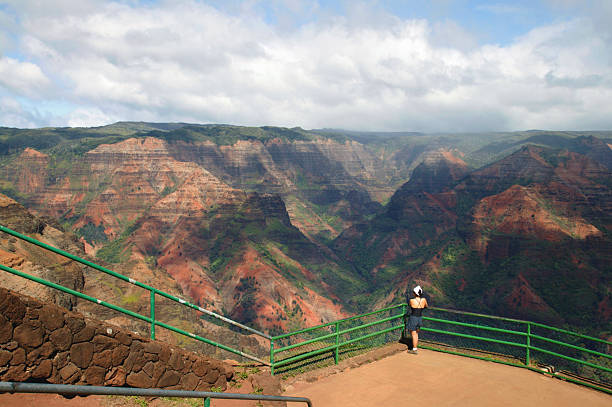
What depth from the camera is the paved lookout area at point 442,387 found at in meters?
10.6

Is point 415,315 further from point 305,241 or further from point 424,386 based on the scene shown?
point 305,241

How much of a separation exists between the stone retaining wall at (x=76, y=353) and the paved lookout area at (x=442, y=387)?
147 inches

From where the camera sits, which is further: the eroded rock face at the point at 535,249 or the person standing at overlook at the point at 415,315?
the eroded rock face at the point at 535,249

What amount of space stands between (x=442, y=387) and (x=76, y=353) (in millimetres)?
9137

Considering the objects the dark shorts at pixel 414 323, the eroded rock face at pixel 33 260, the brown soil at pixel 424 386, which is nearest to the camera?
the brown soil at pixel 424 386

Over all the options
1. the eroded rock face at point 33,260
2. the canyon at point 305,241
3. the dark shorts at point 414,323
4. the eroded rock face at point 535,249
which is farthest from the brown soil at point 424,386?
the eroded rock face at point 535,249

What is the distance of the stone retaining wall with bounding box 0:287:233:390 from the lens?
667 centimetres

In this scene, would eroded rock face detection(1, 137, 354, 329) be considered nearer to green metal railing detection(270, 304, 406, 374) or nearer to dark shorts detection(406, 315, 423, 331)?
green metal railing detection(270, 304, 406, 374)

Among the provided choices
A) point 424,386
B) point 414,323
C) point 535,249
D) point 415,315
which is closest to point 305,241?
point 535,249

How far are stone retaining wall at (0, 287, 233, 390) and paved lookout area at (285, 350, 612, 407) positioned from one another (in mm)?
3737

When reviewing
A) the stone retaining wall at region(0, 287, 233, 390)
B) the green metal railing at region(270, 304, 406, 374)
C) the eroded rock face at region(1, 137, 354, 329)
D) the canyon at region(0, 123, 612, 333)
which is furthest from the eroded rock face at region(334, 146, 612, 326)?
the stone retaining wall at region(0, 287, 233, 390)

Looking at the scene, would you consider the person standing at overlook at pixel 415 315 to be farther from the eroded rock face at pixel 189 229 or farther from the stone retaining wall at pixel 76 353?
the eroded rock face at pixel 189 229

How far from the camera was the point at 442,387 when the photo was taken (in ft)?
37.3

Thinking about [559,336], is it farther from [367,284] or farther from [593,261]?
[367,284]
